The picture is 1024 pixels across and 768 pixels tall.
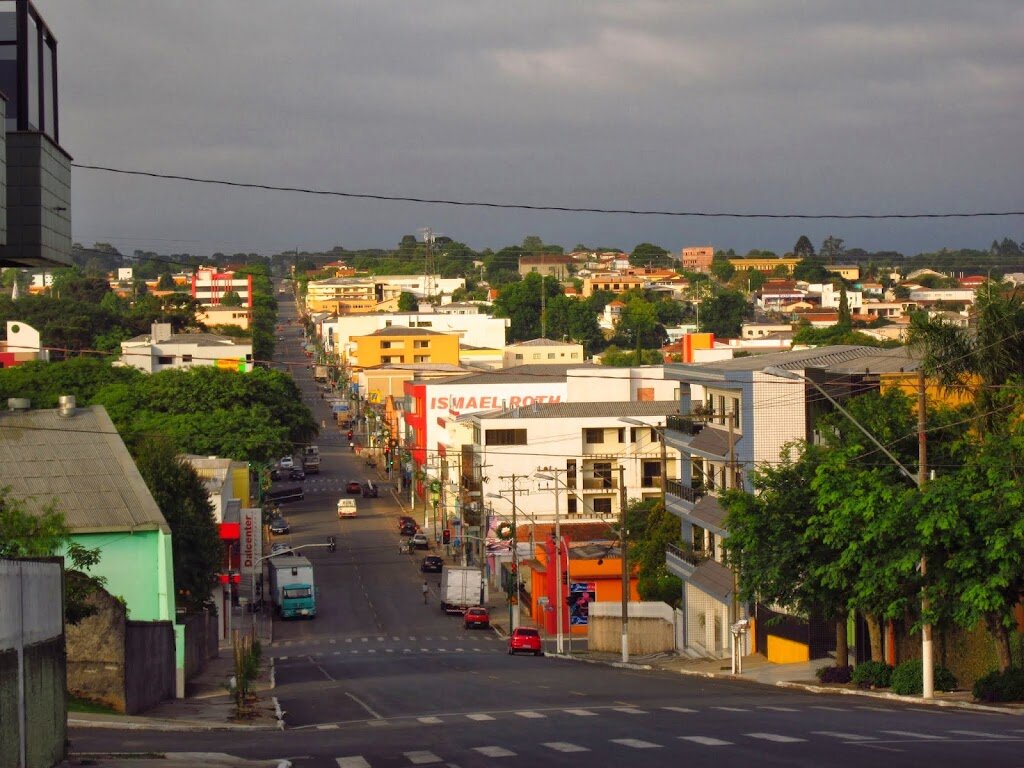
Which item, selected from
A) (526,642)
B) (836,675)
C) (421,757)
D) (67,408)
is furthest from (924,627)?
(526,642)

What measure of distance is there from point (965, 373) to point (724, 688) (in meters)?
10.1

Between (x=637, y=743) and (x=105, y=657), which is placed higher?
(x=637, y=743)

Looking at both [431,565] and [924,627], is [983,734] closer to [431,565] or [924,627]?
[924,627]

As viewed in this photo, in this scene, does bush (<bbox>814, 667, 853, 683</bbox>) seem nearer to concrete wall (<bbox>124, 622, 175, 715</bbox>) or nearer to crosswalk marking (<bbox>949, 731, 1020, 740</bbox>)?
concrete wall (<bbox>124, 622, 175, 715</bbox>)

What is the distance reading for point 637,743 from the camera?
73.3 ft

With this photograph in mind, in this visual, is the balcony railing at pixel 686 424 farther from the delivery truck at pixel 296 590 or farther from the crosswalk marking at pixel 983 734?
the crosswalk marking at pixel 983 734

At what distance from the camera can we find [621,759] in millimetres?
20219

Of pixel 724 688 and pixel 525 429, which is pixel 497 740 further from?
pixel 525 429

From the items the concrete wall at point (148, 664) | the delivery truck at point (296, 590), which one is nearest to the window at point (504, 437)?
the delivery truck at point (296, 590)

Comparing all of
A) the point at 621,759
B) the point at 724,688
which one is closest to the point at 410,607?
the point at 724,688

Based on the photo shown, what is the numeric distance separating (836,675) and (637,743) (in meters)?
19.6

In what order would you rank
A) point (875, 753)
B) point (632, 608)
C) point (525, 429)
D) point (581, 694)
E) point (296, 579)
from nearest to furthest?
1. point (875, 753)
2. point (581, 694)
3. point (632, 608)
4. point (296, 579)
5. point (525, 429)

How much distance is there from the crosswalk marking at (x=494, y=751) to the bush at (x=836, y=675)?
19.8 metres

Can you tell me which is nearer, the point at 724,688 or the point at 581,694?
the point at 581,694
